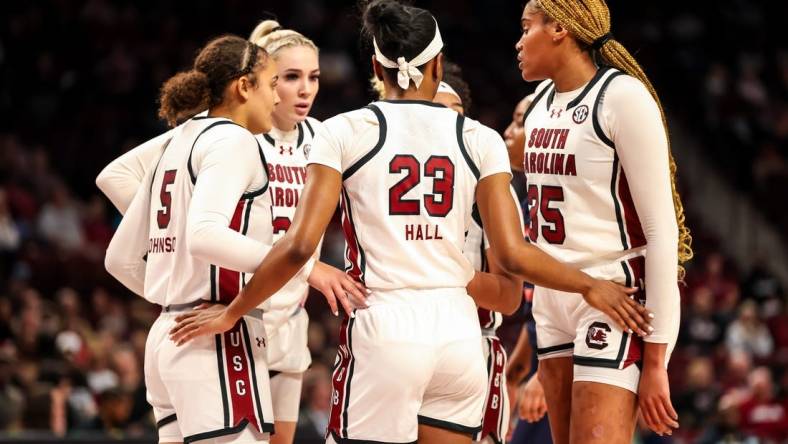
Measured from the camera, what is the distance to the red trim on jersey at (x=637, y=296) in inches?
169

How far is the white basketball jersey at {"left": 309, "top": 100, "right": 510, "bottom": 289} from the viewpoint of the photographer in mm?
4008

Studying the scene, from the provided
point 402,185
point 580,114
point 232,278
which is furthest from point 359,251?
point 580,114

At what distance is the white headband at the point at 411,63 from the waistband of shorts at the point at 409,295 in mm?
724

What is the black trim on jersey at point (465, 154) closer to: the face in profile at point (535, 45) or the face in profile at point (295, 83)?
the face in profile at point (535, 45)

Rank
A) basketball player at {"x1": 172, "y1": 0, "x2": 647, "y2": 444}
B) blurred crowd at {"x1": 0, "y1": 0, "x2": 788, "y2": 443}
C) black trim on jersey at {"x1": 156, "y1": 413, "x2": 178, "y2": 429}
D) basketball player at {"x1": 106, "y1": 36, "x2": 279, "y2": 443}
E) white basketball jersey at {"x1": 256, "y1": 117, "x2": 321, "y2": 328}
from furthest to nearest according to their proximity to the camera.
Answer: blurred crowd at {"x1": 0, "y1": 0, "x2": 788, "y2": 443}
white basketball jersey at {"x1": 256, "y1": 117, "x2": 321, "y2": 328}
black trim on jersey at {"x1": 156, "y1": 413, "x2": 178, "y2": 429}
basketball player at {"x1": 106, "y1": 36, "x2": 279, "y2": 443}
basketball player at {"x1": 172, "y1": 0, "x2": 647, "y2": 444}

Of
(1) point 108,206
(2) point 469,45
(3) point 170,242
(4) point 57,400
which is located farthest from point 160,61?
(3) point 170,242

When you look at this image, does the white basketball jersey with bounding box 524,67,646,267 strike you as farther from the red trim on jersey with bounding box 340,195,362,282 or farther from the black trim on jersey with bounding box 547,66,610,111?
the red trim on jersey with bounding box 340,195,362,282

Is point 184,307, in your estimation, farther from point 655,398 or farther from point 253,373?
point 655,398

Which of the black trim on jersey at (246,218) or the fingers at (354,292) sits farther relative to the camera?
the black trim on jersey at (246,218)

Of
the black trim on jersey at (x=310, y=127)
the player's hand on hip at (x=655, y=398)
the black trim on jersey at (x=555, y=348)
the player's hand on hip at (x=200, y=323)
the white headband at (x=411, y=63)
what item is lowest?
the player's hand on hip at (x=655, y=398)

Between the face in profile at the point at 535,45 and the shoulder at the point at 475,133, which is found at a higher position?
the face in profile at the point at 535,45

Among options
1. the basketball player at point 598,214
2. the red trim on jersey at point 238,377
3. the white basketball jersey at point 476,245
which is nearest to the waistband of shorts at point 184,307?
the red trim on jersey at point 238,377

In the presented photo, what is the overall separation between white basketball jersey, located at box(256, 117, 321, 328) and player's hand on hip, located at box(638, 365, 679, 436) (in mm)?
1799

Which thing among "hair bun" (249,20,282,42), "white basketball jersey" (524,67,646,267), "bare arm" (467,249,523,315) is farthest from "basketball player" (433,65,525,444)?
"hair bun" (249,20,282,42)
